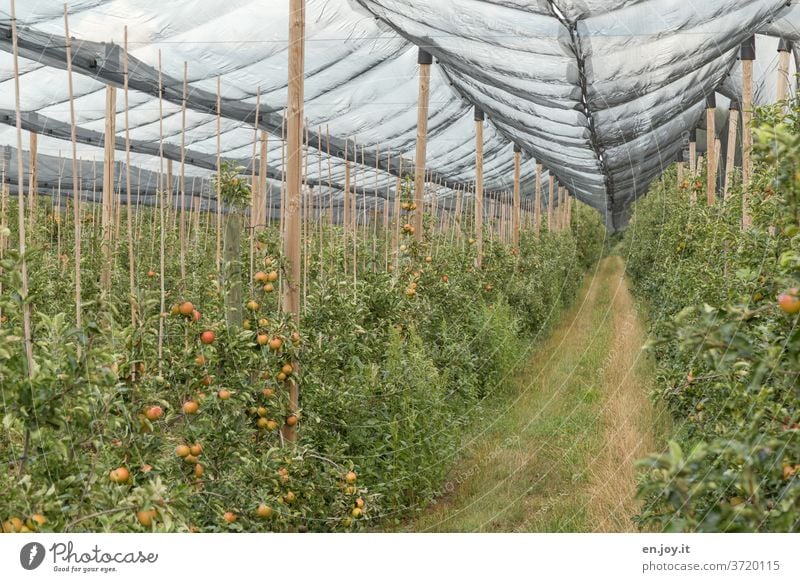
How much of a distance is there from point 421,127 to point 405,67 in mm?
438

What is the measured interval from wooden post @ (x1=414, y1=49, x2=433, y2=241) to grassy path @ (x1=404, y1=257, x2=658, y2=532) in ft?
4.65

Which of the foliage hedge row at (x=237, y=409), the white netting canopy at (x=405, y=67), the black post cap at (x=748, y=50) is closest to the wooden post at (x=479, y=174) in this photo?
the white netting canopy at (x=405, y=67)

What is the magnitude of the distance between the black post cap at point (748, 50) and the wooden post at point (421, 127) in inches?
69.0

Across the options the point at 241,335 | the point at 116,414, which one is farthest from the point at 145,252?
the point at 116,414

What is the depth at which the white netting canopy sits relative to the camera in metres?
3.55

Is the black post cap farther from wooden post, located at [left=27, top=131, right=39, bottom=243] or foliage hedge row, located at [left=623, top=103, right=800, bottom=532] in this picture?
wooden post, located at [left=27, top=131, right=39, bottom=243]

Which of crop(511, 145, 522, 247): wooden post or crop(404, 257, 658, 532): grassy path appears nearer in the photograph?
crop(404, 257, 658, 532): grassy path

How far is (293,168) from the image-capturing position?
291 centimetres

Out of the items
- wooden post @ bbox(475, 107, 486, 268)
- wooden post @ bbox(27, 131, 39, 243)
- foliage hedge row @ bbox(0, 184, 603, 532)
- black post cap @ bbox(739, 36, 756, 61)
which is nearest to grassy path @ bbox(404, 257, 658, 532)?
foliage hedge row @ bbox(0, 184, 603, 532)

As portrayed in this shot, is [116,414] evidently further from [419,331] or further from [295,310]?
[419,331]

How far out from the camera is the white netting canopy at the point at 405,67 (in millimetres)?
3547

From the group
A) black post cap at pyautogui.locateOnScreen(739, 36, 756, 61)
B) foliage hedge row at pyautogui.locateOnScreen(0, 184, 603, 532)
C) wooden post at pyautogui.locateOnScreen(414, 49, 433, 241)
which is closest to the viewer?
foliage hedge row at pyautogui.locateOnScreen(0, 184, 603, 532)

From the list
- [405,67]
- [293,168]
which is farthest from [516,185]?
[293,168]
